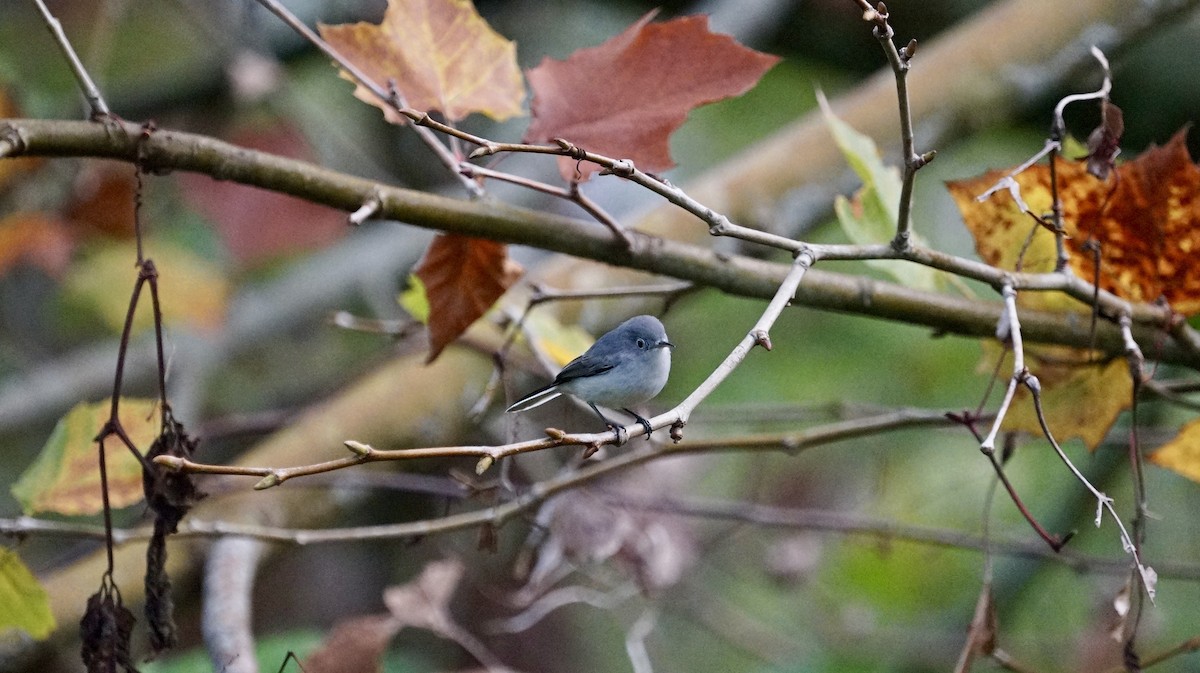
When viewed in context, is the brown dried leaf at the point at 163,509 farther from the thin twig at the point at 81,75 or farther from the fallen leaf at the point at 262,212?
the fallen leaf at the point at 262,212

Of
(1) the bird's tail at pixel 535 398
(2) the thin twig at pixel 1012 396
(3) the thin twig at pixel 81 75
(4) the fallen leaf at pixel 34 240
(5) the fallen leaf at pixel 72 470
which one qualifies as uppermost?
(4) the fallen leaf at pixel 34 240

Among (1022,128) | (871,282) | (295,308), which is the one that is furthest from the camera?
(295,308)

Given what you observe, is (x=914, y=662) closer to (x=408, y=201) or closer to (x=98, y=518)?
(x=408, y=201)

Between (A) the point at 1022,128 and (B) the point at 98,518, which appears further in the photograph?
(B) the point at 98,518

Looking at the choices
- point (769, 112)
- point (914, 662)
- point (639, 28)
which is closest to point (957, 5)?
point (769, 112)

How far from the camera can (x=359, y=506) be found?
1.80 m

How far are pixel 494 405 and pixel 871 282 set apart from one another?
0.83 metres

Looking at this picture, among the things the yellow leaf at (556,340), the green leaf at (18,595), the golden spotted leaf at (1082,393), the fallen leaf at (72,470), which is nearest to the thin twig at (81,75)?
the fallen leaf at (72,470)

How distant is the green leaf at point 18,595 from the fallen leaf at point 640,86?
63cm

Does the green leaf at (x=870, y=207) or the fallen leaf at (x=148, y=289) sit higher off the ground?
the fallen leaf at (x=148, y=289)

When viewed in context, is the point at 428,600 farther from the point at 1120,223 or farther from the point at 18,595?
the point at 1120,223

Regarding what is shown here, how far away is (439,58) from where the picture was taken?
44.8 inches

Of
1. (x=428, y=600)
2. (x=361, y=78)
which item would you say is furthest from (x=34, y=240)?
(x=361, y=78)

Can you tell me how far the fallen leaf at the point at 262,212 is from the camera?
108 inches
